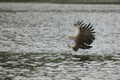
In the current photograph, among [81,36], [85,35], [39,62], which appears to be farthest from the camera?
[39,62]

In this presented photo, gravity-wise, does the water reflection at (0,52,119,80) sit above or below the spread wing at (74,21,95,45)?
below

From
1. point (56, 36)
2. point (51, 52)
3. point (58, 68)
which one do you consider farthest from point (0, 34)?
point (58, 68)

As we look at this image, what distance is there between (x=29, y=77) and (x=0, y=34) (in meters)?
24.7

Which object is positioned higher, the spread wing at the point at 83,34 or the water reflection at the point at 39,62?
the spread wing at the point at 83,34

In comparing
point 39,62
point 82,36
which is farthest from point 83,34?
point 39,62

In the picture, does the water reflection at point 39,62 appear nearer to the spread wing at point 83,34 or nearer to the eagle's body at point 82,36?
the eagle's body at point 82,36

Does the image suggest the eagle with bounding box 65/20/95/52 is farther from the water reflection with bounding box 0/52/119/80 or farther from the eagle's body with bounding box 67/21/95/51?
the water reflection with bounding box 0/52/119/80

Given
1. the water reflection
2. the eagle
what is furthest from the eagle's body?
the water reflection

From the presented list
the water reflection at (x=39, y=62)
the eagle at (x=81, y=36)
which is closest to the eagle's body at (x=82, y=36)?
the eagle at (x=81, y=36)

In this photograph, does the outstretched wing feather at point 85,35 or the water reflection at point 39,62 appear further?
the outstretched wing feather at point 85,35

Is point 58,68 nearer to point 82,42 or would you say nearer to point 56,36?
point 82,42

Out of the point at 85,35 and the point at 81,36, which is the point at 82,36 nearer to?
the point at 81,36

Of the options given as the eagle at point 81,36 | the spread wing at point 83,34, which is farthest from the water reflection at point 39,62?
the spread wing at point 83,34

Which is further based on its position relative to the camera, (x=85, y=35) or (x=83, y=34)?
(x=85, y=35)
